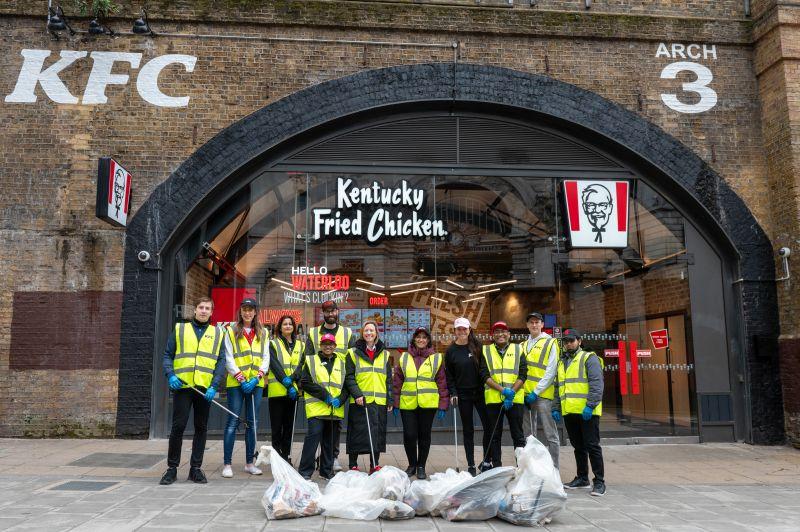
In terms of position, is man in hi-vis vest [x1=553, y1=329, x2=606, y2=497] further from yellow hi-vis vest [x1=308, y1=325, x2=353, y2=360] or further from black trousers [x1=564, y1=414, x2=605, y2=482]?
yellow hi-vis vest [x1=308, y1=325, x2=353, y2=360]

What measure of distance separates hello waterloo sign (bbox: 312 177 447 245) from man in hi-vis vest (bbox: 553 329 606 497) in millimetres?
3946

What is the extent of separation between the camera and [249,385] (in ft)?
23.7

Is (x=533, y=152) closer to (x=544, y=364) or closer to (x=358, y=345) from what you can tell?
(x=544, y=364)

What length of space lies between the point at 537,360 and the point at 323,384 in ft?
8.22

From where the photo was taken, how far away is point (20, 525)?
16.2 ft

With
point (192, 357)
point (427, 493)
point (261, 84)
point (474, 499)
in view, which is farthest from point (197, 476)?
point (261, 84)

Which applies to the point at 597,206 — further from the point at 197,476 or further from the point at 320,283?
the point at 197,476

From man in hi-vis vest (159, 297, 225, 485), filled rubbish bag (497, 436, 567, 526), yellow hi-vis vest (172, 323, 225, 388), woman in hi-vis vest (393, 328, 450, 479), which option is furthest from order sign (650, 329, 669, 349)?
yellow hi-vis vest (172, 323, 225, 388)

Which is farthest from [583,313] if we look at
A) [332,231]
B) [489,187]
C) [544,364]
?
[332,231]

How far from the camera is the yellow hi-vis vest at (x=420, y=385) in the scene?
7.10 metres

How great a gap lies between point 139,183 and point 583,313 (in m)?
7.33

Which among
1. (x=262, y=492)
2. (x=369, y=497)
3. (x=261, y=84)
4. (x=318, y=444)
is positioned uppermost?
(x=261, y=84)

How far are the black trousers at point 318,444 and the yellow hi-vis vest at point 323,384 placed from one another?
10 cm

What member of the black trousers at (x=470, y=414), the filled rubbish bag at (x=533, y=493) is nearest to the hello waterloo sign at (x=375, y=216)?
the black trousers at (x=470, y=414)
